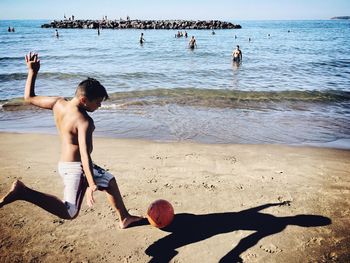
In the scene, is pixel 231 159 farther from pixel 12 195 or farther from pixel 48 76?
pixel 48 76

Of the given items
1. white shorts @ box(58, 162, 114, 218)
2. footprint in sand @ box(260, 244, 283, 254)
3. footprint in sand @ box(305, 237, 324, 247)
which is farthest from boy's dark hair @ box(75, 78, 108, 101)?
footprint in sand @ box(305, 237, 324, 247)

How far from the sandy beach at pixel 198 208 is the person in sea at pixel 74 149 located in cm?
73

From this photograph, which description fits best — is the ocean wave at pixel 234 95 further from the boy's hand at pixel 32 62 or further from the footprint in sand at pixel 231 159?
the boy's hand at pixel 32 62

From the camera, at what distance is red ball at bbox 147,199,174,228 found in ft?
12.1

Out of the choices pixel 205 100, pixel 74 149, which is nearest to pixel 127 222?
pixel 74 149

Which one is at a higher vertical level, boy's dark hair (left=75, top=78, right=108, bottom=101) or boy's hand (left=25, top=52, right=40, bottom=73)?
boy's hand (left=25, top=52, right=40, bottom=73)

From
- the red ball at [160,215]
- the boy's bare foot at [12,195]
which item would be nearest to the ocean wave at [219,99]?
the red ball at [160,215]

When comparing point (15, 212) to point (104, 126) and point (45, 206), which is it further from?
point (104, 126)

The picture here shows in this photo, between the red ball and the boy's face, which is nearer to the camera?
the boy's face

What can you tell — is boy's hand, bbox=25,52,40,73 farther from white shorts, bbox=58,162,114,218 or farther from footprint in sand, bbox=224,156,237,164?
footprint in sand, bbox=224,156,237,164

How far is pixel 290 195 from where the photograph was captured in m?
4.63

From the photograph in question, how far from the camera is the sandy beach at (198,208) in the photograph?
3.42 meters

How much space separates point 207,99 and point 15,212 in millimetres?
8804

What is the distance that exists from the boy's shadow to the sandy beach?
1 cm
